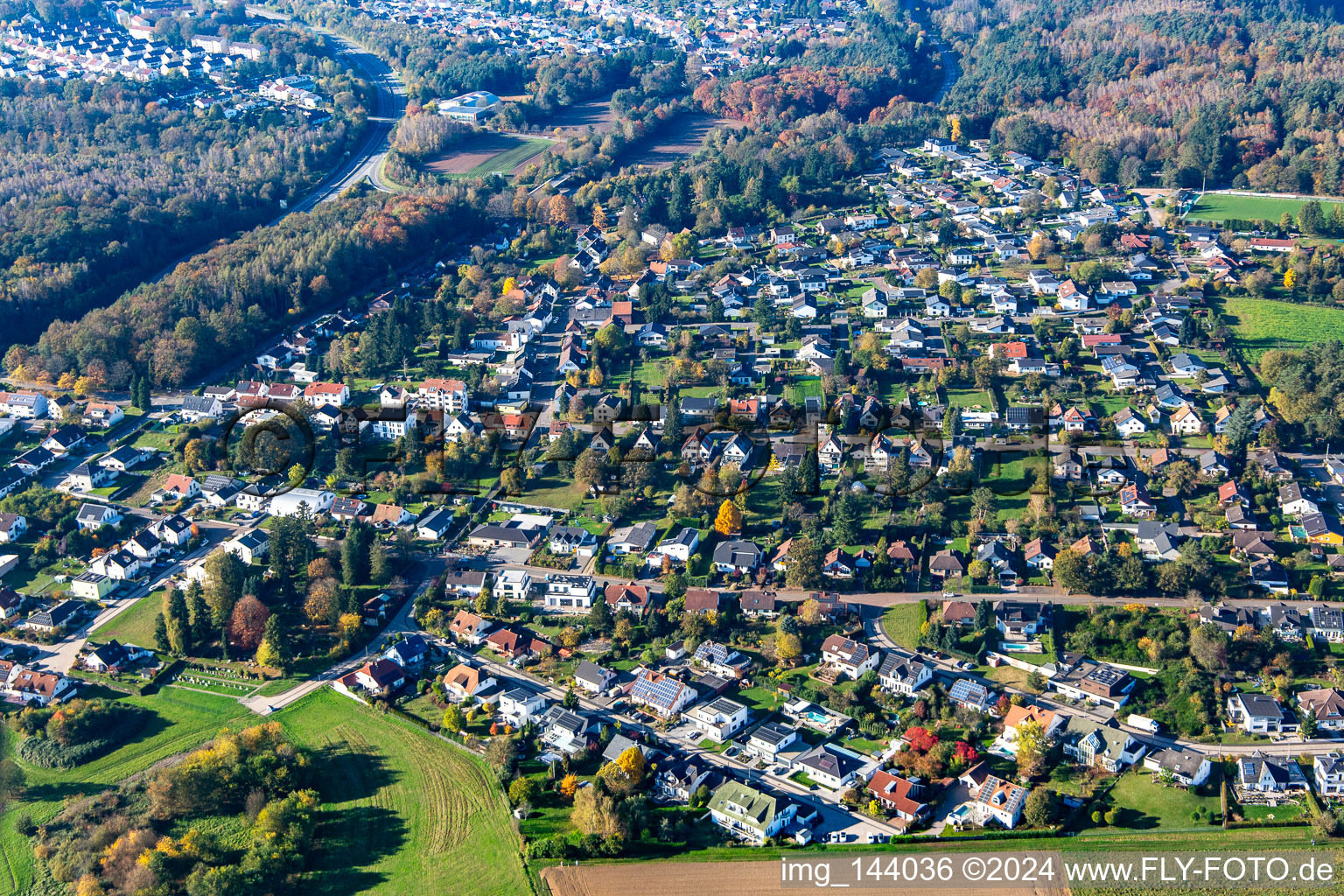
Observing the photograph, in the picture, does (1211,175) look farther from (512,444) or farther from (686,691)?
(686,691)

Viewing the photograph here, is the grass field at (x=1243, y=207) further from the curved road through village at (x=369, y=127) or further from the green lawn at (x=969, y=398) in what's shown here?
the curved road through village at (x=369, y=127)

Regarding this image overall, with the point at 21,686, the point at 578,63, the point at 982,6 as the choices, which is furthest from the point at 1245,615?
the point at 982,6

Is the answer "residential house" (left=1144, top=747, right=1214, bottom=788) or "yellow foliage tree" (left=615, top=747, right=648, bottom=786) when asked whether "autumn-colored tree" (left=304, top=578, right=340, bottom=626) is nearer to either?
"yellow foliage tree" (left=615, top=747, right=648, bottom=786)

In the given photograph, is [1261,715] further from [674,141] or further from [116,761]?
[674,141]

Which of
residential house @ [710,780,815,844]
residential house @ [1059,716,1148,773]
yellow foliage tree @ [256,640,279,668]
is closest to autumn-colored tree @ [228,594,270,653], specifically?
yellow foliage tree @ [256,640,279,668]

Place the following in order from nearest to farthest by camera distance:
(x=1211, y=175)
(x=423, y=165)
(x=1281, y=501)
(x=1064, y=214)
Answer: (x=1281, y=501) → (x=1064, y=214) → (x=1211, y=175) → (x=423, y=165)

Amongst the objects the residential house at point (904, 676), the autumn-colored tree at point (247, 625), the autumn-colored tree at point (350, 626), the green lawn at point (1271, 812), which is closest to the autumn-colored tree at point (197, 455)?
the autumn-colored tree at point (247, 625)
